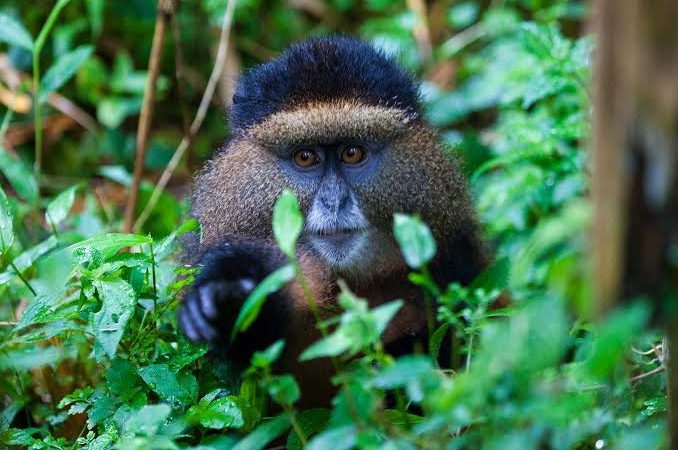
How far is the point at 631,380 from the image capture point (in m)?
2.60

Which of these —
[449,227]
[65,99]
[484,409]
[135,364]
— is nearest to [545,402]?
[484,409]

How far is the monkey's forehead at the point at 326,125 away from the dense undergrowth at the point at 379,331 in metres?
0.53

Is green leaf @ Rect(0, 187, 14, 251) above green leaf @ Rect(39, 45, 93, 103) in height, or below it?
below

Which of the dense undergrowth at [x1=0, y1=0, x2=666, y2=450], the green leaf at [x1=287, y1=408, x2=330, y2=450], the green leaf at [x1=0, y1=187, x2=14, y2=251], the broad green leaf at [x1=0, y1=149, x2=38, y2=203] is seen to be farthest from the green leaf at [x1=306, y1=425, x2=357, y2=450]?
the broad green leaf at [x1=0, y1=149, x2=38, y2=203]

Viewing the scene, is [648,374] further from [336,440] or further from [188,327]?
[188,327]

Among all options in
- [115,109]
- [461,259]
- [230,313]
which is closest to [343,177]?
[461,259]

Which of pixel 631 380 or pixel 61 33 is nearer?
pixel 631 380

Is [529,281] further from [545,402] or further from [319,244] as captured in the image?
[545,402]

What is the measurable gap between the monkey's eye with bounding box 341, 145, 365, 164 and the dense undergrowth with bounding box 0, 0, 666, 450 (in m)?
0.59

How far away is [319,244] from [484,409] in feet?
5.69

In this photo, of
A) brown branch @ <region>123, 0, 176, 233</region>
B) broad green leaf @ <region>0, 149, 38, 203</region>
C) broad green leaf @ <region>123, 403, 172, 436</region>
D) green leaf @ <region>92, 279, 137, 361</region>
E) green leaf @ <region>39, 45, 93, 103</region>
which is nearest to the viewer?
broad green leaf @ <region>123, 403, 172, 436</region>

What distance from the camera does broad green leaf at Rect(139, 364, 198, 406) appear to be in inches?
112

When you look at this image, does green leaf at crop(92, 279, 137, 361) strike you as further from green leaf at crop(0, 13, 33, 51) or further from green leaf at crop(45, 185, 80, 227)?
green leaf at crop(0, 13, 33, 51)

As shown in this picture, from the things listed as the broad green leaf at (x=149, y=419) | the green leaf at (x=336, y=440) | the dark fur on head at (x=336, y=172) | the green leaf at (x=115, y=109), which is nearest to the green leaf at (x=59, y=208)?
the dark fur on head at (x=336, y=172)
